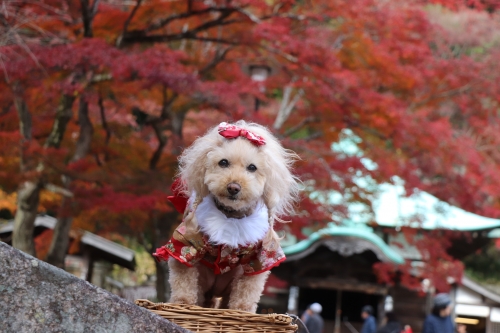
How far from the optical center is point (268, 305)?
1587 cm

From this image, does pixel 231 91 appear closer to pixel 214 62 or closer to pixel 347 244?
pixel 214 62

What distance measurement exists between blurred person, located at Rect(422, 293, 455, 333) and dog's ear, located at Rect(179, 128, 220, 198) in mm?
4685

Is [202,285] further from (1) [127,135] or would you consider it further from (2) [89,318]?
(1) [127,135]

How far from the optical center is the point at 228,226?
3.25 m

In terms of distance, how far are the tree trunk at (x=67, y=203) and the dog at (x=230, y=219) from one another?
5583 mm

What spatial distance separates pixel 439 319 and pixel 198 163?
492cm

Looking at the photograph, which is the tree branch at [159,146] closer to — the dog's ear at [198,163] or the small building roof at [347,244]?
the small building roof at [347,244]

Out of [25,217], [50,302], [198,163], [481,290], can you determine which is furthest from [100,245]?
[50,302]

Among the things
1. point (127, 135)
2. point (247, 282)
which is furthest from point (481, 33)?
point (247, 282)

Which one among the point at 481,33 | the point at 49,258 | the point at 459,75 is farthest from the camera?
the point at 481,33

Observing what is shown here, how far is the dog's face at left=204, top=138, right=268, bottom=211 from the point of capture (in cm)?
310

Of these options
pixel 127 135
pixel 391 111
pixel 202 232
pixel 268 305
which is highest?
pixel 391 111

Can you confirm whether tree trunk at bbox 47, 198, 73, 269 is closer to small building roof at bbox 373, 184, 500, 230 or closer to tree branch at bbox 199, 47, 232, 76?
tree branch at bbox 199, 47, 232, 76

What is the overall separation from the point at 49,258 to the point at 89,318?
→ 783 centimetres
